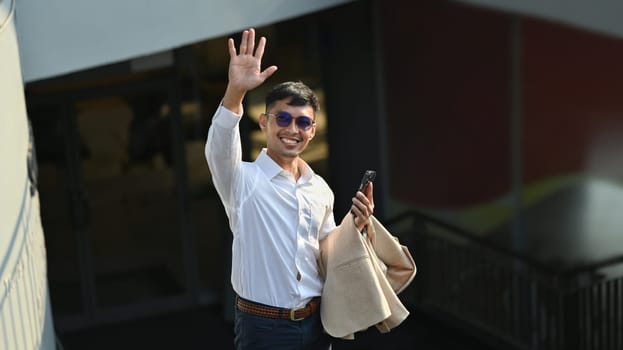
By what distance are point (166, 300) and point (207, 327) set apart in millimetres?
717

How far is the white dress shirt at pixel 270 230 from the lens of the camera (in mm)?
4203

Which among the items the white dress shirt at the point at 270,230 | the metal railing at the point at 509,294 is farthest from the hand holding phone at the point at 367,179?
the metal railing at the point at 509,294

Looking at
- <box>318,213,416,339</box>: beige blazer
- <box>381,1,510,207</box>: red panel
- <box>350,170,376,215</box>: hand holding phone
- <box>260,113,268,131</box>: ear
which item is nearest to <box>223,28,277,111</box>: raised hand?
<box>260,113,268,131</box>: ear

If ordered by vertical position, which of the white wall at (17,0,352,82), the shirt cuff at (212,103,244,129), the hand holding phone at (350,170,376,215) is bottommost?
the hand holding phone at (350,170,376,215)

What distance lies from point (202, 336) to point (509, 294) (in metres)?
2.81

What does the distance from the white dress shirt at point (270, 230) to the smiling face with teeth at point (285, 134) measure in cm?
4

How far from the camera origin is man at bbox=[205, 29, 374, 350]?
13.8ft

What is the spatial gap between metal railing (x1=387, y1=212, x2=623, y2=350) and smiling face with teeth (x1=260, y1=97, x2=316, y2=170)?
14.9ft

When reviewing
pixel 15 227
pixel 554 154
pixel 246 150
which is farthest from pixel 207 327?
pixel 15 227

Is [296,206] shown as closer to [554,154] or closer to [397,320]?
[397,320]

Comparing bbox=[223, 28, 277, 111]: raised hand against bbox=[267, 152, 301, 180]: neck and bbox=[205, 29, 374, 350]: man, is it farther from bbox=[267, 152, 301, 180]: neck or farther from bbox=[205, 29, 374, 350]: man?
bbox=[267, 152, 301, 180]: neck

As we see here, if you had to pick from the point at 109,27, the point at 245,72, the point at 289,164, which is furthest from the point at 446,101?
the point at 245,72

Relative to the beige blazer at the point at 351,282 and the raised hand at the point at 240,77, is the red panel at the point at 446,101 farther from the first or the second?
the raised hand at the point at 240,77

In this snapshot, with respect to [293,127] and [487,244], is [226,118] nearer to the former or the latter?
[293,127]
